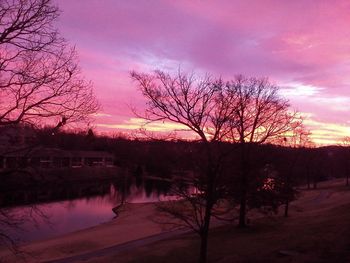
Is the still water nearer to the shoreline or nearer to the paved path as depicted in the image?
the shoreline

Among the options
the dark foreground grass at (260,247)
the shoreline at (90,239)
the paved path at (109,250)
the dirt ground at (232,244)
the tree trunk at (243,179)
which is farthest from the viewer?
the shoreline at (90,239)

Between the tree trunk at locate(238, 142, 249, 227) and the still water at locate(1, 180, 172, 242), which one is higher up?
the tree trunk at locate(238, 142, 249, 227)

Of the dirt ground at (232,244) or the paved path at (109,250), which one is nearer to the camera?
the dirt ground at (232,244)

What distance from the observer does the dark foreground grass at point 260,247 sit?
16.6 metres

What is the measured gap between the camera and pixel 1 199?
41.1 feet

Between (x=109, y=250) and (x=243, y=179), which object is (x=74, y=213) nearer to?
(x=109, y=250)

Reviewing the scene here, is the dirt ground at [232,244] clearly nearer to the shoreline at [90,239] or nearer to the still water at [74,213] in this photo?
the shoreline at [90,239]

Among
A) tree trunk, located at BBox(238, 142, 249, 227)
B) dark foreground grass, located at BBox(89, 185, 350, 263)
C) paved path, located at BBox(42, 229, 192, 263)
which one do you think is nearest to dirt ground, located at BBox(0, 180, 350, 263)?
dark foreground grass, located at BBox(89, 185, 350, 263)

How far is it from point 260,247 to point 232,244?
3752 mm

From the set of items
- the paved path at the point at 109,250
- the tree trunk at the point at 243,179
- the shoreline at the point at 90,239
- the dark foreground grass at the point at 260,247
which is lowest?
the shoreline at the point at 90,239

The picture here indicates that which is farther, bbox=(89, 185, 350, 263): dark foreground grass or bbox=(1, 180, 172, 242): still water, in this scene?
bbox=(1, 180, 172, 242): still water

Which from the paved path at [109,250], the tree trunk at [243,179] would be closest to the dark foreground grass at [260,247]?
the tree trunk at [243,179]

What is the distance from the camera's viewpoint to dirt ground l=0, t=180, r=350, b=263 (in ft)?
57.1

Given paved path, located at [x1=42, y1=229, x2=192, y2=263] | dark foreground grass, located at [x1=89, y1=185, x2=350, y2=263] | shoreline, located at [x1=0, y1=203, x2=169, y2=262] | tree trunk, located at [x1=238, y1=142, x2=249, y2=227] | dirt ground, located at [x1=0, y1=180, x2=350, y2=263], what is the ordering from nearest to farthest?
dark foreground grass, located at [x1=89, y1=185, x2=350, y2=263]
dirt ground, located at [x1=0, y1=180, x2=350, y2=263]
paved path, located at [x1=42, y1=229, x2=192, y2=263]
tree trunk, located at [x1=238, y1=142, x2=249, y2=227]
shoreline, located at [x1=0, y1=203, x2=169, y2=262]
